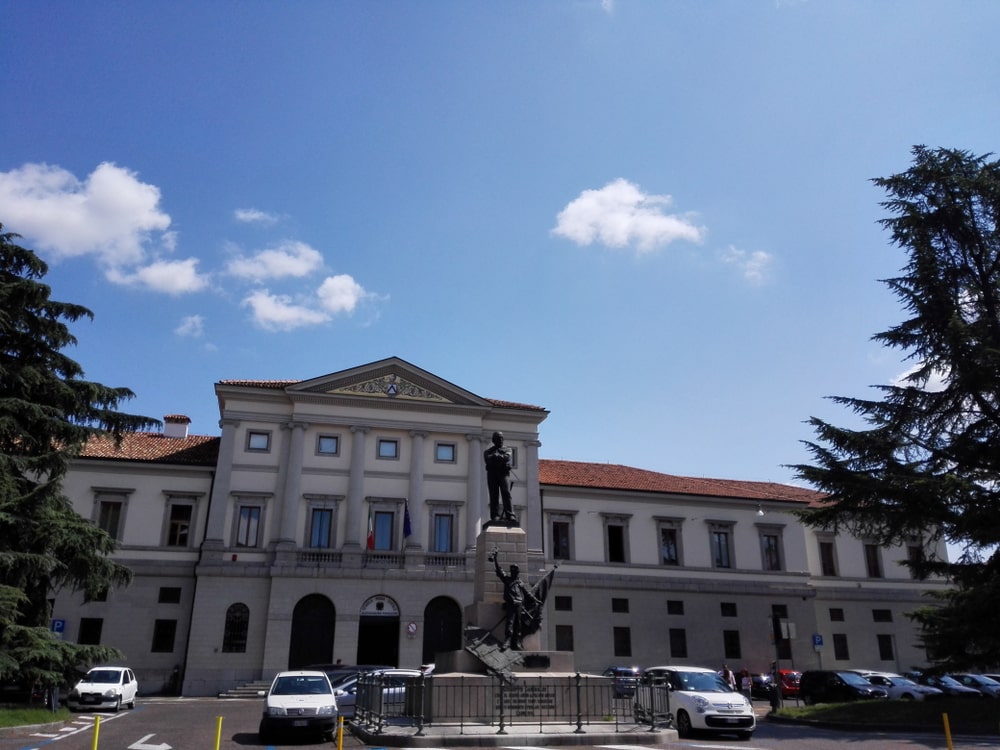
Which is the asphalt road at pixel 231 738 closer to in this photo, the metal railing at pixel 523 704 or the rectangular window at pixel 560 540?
the metal railing at pixel 523 704

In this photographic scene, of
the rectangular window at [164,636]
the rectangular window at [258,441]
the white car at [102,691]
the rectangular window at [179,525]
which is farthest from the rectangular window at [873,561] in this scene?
the white car at [102,691]

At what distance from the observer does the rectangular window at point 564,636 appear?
39.3 m

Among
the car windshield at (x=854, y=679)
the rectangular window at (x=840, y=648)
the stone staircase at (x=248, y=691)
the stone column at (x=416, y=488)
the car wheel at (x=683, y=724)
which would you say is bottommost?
the stone staircase at (x=248, y=691)

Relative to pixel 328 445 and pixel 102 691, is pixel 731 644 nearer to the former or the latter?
pixel 328 445

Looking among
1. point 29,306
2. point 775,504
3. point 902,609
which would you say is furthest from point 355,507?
point 902,609

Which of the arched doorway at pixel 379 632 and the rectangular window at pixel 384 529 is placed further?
the rectangular window at pixel 384 529

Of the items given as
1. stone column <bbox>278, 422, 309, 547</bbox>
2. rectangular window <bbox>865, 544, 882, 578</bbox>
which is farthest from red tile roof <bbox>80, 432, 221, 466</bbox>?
rectangular window <bbox>865, 544, 882, 578</bbox>

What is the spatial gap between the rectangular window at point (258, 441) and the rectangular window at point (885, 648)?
1423 inches

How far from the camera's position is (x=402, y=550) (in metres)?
37.3

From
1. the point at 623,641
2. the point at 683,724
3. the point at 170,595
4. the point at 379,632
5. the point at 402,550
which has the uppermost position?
the point at 402,550

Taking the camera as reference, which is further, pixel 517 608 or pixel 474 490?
pixel 474 490

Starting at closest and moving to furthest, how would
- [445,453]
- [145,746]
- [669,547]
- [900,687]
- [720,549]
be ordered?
1. [145,746]
2. [900,687]
3. [445,453]
4. [669,547]
5. [720,549]

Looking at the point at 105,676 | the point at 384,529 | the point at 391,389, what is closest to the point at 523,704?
the point at 105,676

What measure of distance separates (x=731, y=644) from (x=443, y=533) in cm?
1719
